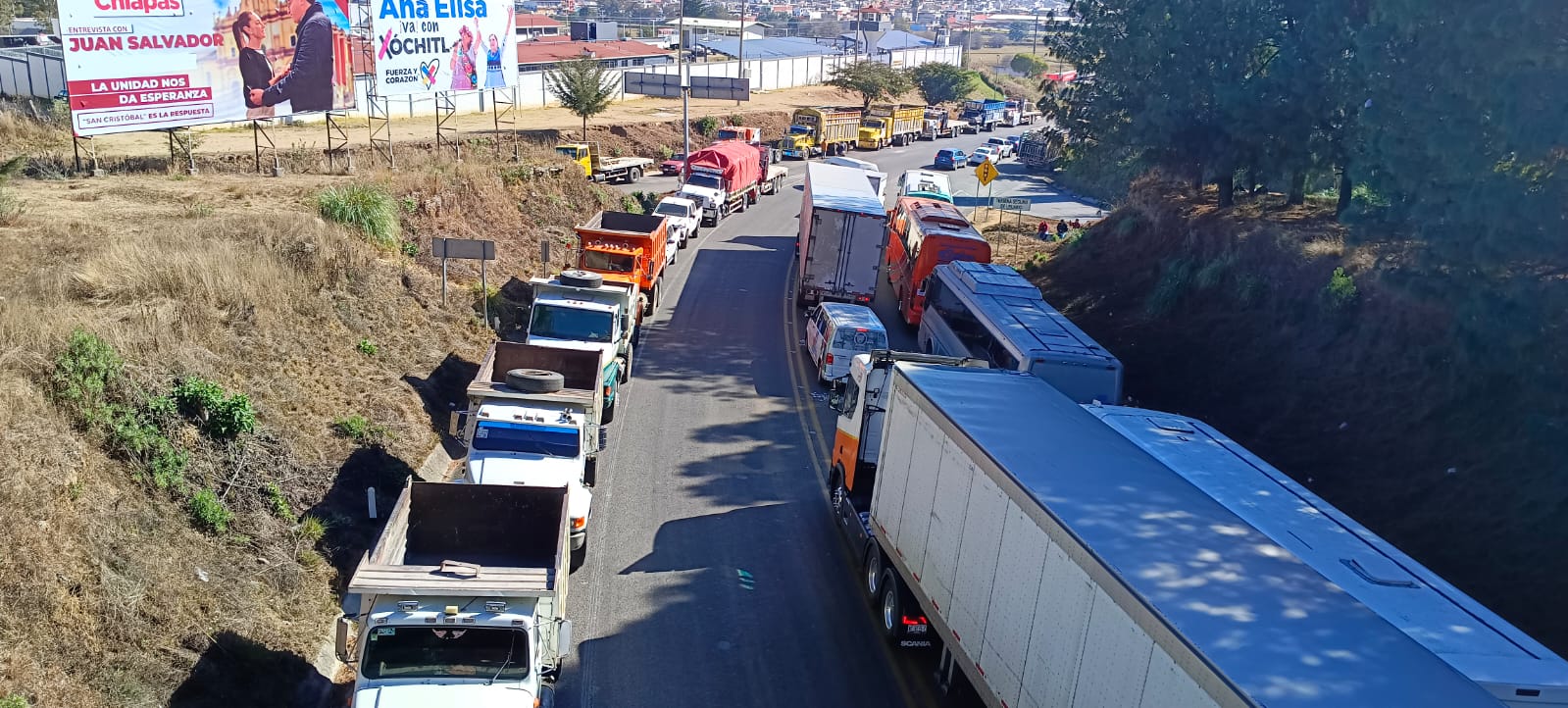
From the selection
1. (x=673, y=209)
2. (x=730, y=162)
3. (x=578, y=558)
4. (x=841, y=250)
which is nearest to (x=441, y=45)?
(x=673, y=209)

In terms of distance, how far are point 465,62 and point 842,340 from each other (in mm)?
20617

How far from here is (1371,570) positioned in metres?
10.8

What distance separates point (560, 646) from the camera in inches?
398

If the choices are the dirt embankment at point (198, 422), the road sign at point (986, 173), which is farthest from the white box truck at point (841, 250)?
the dirt embankment at point (198, 422)

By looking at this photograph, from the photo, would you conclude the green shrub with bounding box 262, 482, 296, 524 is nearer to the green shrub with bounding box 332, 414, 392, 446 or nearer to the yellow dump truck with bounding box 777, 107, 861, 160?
the green shrub with bounding box 332, 414, 392, 446

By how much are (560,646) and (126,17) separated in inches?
875

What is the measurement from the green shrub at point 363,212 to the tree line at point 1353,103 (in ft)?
63.5

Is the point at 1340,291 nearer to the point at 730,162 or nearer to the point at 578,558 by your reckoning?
the point at 578,558

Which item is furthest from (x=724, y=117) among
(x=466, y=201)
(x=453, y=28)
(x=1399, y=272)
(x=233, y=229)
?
(x=1399, y=272)

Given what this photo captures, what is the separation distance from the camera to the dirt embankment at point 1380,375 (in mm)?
14727

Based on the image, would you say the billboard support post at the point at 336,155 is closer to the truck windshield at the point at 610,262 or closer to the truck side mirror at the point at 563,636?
the truck windshield at the point at 610,262

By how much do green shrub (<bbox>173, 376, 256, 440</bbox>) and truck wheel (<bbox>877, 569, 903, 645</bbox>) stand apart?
8.55 m

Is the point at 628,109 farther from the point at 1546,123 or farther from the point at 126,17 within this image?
the point at 1546,123

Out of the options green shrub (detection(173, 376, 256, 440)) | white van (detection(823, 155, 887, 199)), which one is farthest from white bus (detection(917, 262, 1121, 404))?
white van (detection(823, 155, 887, 199))
